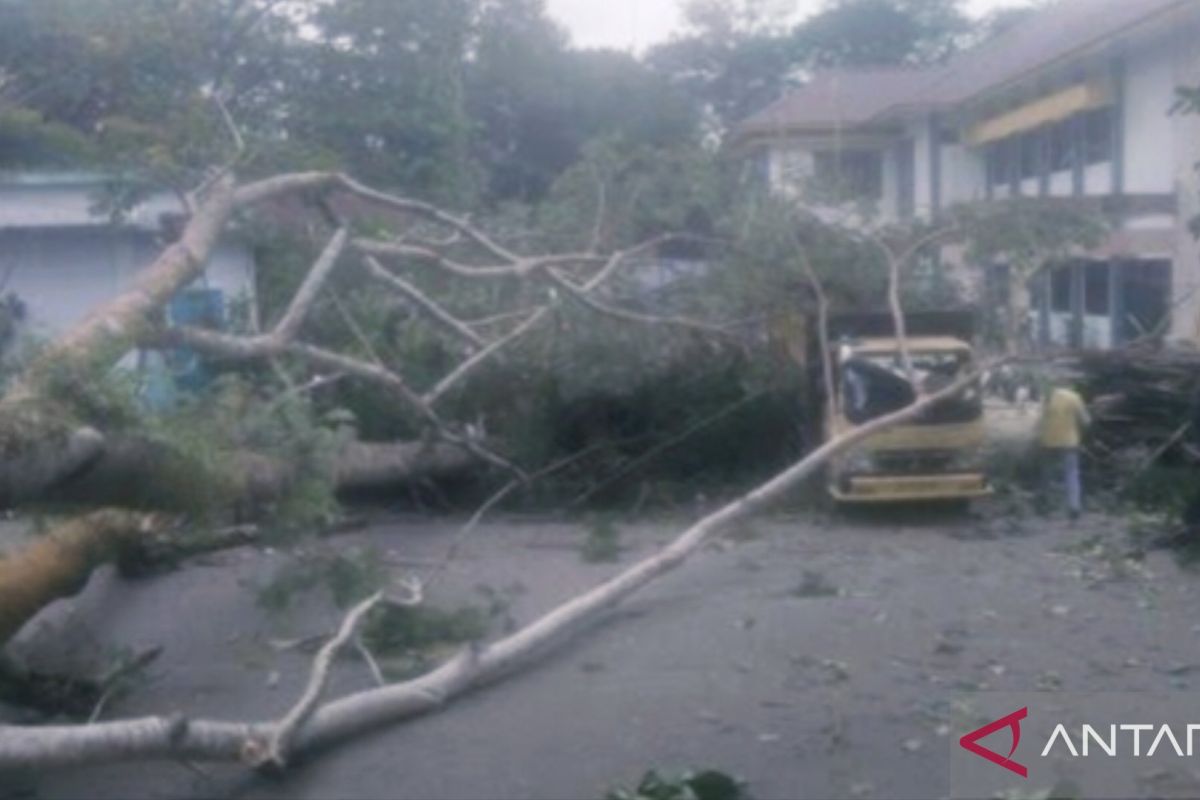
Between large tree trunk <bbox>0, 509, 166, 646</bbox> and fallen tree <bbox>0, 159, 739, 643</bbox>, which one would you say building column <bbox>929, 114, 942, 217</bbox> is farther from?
large tree trunk <bbox>0, 509, 166, 646</bbox>

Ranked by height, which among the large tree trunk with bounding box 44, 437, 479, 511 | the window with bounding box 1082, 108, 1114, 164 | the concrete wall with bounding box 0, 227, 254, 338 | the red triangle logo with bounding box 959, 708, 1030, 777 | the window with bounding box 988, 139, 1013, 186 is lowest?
the red triangle logo with bounding box 959, 708, 1030, 777

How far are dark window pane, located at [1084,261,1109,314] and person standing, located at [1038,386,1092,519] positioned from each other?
1073 cm

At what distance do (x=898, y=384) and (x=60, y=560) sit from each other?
7.48m

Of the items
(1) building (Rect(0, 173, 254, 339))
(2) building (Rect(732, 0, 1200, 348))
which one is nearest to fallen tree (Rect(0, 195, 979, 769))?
(2) building (Rect(732, 0, 1200, 348))

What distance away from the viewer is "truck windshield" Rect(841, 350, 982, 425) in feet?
57.3

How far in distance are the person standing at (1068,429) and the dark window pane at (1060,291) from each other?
40.5ft

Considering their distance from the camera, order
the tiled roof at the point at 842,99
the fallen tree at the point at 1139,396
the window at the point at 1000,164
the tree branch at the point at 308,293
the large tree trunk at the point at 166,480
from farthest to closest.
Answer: the tiled roof at the point at 842,99
the window at the point at 1000,164
the fallen tree at the point at 1139,396
the tree branch at the point at 308,293
the large tree trunk at the point at 166,480

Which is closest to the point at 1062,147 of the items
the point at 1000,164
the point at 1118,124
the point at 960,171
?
the point at 1118,124

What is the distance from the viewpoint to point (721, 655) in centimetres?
1215

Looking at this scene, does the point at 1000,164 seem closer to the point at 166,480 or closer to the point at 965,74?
the point at 965,74

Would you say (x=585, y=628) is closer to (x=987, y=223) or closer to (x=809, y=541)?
(x=809, y=541)

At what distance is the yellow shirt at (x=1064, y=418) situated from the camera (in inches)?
693

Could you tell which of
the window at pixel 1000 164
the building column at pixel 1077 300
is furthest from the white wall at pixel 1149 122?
the window at pixel 1000 164

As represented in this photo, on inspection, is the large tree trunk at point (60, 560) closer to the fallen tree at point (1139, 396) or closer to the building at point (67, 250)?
the fallen tree at point (1139, 396)
